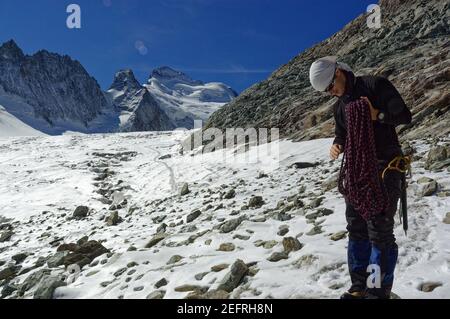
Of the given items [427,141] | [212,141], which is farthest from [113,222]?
[212,141]

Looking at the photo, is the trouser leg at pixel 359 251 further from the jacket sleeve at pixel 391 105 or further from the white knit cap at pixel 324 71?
the white knit cap at pixel 324 71

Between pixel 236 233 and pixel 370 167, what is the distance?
4.91 metres

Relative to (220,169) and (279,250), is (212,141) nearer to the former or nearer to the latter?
(220,169)

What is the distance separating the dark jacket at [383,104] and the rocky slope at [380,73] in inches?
424

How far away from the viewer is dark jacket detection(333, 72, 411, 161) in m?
4.61

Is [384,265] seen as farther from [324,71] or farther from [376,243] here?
[324,71]

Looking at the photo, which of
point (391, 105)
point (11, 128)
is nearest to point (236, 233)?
point (391, 105)

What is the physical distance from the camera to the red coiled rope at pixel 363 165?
4.72 m

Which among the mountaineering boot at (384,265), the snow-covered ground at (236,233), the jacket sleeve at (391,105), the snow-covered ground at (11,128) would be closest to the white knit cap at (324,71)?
the jacket sleeve at (391,105)

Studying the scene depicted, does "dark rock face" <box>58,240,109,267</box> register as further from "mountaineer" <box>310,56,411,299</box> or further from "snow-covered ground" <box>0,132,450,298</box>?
"mountaineer" <box>310,56,411,299</box>

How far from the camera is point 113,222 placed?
14.3m

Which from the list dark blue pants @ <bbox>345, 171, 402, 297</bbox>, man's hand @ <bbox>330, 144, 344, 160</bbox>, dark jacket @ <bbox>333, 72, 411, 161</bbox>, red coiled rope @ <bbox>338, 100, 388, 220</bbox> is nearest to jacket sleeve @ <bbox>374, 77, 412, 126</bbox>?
dark jacket @ <bbox>333, 72, 411, 161</bbox>
